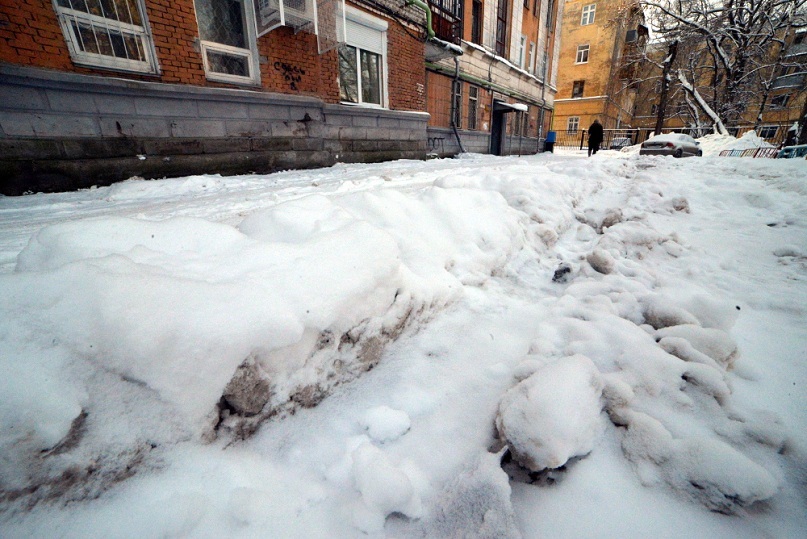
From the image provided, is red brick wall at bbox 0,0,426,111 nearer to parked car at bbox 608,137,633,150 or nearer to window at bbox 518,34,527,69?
window at bbox 518,34,527,69

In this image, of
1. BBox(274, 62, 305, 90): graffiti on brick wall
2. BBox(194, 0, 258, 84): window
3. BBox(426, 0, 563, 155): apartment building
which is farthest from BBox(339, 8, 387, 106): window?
BBox(426, 0, 563, 155): apartment building

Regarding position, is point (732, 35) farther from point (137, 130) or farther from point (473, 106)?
point (137, 130)

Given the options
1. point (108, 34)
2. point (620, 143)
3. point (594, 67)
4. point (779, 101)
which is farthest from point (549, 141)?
point (779, 101)

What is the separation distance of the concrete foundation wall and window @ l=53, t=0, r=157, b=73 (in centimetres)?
36

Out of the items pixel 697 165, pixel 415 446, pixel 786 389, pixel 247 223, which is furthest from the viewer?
pixel 697 165

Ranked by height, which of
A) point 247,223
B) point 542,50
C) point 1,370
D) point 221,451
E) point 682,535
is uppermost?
point 542,50

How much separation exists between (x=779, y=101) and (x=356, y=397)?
1438 inches

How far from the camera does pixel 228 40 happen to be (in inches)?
193

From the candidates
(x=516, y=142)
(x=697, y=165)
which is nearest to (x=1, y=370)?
(x=697, y=165)

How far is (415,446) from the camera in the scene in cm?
100

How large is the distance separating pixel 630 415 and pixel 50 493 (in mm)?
1510

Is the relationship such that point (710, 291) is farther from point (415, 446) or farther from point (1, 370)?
point (1, 370)

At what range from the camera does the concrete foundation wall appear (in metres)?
3.29

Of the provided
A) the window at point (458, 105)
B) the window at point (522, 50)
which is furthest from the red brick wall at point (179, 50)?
the window at point (522, 50)
